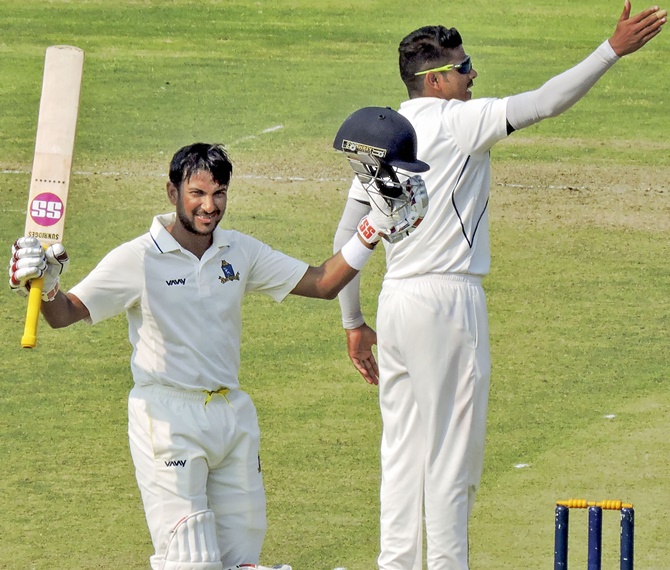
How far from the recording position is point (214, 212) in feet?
17.4

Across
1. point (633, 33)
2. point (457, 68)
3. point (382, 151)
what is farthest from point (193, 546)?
point (633, 33)

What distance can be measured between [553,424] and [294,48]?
25.6 ft

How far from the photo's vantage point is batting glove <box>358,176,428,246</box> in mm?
5117

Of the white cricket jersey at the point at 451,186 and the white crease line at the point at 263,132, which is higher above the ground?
the white crease line at the point at 263,132

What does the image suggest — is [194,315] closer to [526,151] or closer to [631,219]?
[631,219]

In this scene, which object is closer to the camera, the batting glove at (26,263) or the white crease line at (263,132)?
the batting glove at (26,263)

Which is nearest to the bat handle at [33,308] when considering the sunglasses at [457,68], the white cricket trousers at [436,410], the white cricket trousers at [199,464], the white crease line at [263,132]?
the white cricket trousers at [199,464]

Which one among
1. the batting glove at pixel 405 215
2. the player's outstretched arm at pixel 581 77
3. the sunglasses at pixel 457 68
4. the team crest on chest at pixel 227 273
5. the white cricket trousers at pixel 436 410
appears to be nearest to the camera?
the batting glove at pixel 405 215

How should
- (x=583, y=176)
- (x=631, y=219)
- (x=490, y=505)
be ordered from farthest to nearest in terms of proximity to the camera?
Result: (x=583, y=176)
(x=631, y=219)
(x=490, y=505)

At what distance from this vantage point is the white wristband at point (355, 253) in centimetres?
534

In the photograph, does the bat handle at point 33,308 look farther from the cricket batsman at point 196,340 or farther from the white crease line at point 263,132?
the white crease line at point 263,132

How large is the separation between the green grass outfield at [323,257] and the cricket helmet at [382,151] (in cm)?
204

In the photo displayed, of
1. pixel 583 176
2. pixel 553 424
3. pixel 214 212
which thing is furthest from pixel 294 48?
pixel 214 212

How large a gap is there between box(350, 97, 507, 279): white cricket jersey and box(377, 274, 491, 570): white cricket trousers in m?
0.07
